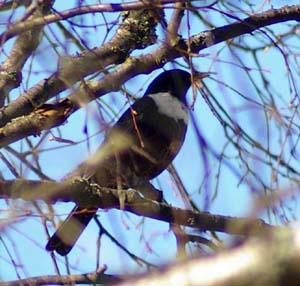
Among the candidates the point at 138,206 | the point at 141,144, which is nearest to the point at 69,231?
the point at 141,144

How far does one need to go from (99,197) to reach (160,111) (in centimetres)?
157

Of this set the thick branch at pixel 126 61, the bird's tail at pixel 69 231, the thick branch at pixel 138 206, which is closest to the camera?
the thick branch at pixel 138 206

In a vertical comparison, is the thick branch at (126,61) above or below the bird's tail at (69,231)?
above

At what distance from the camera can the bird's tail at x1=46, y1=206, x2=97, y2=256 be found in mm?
2472

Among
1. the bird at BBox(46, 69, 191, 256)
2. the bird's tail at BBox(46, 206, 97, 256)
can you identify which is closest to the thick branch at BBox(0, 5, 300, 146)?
the bird at BBox(46, 69, 191, 256)

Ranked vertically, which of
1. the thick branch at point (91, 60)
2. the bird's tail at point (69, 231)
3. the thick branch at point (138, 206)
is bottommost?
the thick branch at point (138, 206)

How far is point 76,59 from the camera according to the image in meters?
2.28

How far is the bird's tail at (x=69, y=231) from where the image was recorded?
2.47m

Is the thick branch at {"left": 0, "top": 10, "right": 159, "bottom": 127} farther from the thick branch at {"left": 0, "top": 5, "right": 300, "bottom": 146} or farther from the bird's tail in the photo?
the bird's tail

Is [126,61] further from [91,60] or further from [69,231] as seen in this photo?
[69,231]

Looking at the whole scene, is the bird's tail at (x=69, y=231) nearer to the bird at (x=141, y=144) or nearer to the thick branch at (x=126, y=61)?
the bird at (x=141, y=144)

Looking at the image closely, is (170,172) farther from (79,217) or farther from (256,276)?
(256,276)

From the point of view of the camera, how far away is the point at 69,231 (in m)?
2.76

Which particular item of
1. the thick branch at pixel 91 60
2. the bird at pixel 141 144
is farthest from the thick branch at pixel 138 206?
the thick branch at pixel 91 60
